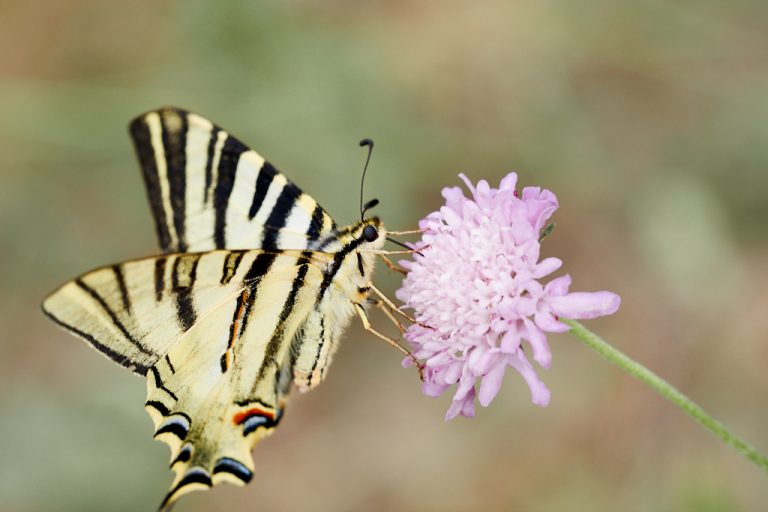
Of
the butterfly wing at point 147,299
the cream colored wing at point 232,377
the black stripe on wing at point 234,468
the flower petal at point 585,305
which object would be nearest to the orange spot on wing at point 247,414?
the cream colored wing at point 232,377

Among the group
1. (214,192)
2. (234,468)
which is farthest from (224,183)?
(234,468)

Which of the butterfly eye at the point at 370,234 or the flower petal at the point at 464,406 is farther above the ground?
the butterfly eye at the point at 370,234

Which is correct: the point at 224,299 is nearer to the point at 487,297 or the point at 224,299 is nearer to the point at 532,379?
the point at 487,297

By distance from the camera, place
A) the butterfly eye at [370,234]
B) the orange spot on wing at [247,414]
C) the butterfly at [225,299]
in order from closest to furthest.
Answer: the butterfly at [225,299] → the butterfly eye at [370,234] → the orange spot on wing at [247,414]

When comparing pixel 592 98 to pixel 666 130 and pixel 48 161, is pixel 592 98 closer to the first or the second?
pixel 666 130

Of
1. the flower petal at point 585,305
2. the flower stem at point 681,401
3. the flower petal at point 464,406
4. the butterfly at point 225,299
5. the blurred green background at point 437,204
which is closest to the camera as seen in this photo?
the flower stem at point 681,401

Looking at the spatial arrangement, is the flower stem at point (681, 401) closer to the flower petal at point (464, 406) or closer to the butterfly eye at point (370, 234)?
the flower petal at point (464, 406)

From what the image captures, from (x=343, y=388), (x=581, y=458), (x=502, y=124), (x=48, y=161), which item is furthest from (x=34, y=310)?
(x=581, y=458)
